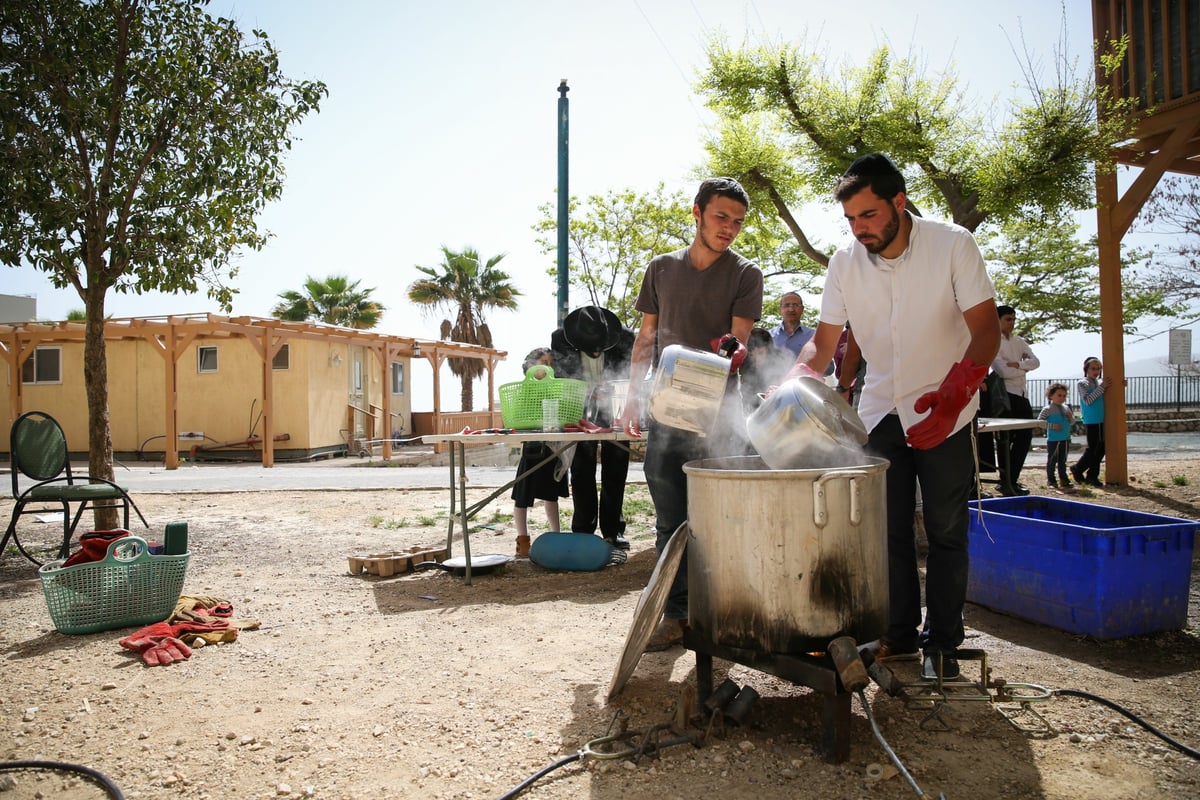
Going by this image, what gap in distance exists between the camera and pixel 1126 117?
839cm

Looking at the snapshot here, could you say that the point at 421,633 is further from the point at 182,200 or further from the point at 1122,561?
the point at 182,200

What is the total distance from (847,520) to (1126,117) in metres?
8.75

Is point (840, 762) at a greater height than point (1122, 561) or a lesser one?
lesser

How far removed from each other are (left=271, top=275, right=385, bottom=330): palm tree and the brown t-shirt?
2441 centimetres

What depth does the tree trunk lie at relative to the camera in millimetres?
5680

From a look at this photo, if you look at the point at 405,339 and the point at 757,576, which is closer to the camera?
the point at 757,576

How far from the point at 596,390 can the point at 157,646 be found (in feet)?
9.46

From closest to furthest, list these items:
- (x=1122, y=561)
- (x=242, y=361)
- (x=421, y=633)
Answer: (x=1122, y=561)
(x=421, y=633)
(x=242, y=361)

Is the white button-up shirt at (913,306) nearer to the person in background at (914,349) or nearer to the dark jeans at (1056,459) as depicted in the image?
the person in background at (914,349)

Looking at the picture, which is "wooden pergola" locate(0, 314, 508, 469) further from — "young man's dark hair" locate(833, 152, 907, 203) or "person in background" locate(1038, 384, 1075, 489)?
"young man's dark hair" locate(833, 152, 907, 203)

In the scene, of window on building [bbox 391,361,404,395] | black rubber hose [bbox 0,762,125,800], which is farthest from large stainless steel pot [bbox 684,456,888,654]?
window on building [bbox 391,361,404,395]

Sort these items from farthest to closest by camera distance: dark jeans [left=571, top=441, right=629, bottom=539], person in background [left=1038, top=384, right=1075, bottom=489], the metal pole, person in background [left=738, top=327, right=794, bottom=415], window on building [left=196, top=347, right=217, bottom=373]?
window on building [left=196, top=347, right=217, bottom=373]
the metal pole
person in background [left=1038, top=384, right=1075, bottom=489]
dark jeans [left=571, top=441, right=629, bottom=539]
person in background [left=738, top=327, right=794, bottom=415]

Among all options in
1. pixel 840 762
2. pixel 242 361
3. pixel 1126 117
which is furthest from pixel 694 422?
pixel 242 361

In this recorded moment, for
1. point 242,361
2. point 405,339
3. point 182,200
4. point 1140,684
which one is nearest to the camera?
point 1140,684
